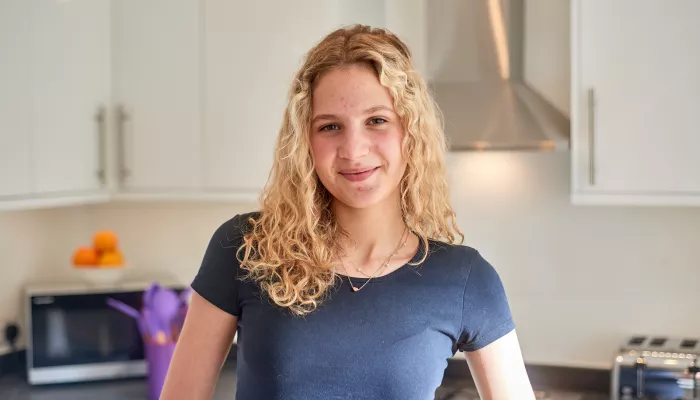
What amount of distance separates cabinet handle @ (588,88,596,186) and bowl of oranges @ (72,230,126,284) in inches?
60.8

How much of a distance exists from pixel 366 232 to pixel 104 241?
1.89 m

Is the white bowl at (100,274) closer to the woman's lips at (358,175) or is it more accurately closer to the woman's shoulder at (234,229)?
the woman's shoulder at (234,229)

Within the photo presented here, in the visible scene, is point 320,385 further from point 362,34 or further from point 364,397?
point 362,34

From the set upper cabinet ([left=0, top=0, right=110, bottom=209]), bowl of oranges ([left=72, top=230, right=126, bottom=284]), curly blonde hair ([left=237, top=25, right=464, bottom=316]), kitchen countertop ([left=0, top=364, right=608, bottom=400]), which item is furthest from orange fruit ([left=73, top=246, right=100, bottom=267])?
curly blonde hair ([left=237, top=25, right=464, bottom=316])

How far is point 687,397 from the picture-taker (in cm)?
245

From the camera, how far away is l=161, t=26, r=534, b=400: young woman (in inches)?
49.6

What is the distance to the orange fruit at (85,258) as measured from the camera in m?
3.06

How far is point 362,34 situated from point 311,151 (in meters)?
0.18

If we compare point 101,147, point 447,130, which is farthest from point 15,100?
point 447,130

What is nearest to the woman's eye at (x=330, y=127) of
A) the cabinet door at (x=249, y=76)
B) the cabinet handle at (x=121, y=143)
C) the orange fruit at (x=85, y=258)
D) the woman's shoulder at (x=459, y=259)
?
the woman's shoulder at (x=459, y=259)

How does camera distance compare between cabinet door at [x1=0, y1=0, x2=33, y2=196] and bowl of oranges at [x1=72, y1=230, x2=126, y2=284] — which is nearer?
cabinet door at [x1=0, y1=0, x2=33, y2=196]

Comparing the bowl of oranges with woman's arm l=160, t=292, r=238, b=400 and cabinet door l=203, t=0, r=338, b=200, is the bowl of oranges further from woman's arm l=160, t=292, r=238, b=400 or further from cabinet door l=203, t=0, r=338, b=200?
woman's arm l=160, t=292, r=238, b=400

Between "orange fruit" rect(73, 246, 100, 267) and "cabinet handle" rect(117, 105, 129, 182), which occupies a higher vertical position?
"cabinet handle" rect(117, 105, 129, 182)

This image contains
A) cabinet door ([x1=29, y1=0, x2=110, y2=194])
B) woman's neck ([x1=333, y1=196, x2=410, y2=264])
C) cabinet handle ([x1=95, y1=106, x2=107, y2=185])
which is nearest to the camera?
woman's neck ([x1=333, y1=196, x2=410, y2=264])
